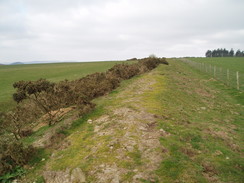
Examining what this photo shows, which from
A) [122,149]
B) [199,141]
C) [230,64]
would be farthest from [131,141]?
[230,64]

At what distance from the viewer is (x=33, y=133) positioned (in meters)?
8.56

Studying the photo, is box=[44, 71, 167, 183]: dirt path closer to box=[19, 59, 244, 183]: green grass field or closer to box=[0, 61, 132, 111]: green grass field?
box=[19, 59, 244, 183]: green grass field

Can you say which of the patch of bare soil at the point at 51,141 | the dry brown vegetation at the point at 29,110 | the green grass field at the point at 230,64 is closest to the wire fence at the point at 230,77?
the green grass field at the point at 230,64

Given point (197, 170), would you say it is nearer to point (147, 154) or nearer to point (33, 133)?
point (147, 154)

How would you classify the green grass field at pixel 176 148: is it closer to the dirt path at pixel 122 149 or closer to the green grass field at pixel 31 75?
the dirt path at pixel 122 149

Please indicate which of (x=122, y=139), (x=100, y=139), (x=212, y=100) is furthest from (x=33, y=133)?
(x=212, y=100)

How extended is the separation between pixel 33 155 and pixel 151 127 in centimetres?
397

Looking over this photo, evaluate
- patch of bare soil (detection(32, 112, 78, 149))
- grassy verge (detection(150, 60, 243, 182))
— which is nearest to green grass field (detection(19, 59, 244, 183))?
grassy verge (detection(150, 60, 243, 182))

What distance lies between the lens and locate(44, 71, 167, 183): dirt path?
188 inches

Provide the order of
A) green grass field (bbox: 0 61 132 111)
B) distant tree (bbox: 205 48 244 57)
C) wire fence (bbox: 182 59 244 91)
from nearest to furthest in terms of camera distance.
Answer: green grass field (bbox: 0 61 132 111) < wire fence (bbox: 182 59 244 91) < distant tree (bbox: 205 48 244 57)

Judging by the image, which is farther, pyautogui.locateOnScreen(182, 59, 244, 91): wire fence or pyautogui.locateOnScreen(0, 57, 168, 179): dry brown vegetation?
pyautogui.locateOnScreen(182, 59, 244, 91): wire fence

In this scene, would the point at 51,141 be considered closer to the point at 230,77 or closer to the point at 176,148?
the point at 176,148

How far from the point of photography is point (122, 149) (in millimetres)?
5703

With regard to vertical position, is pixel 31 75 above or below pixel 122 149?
above
